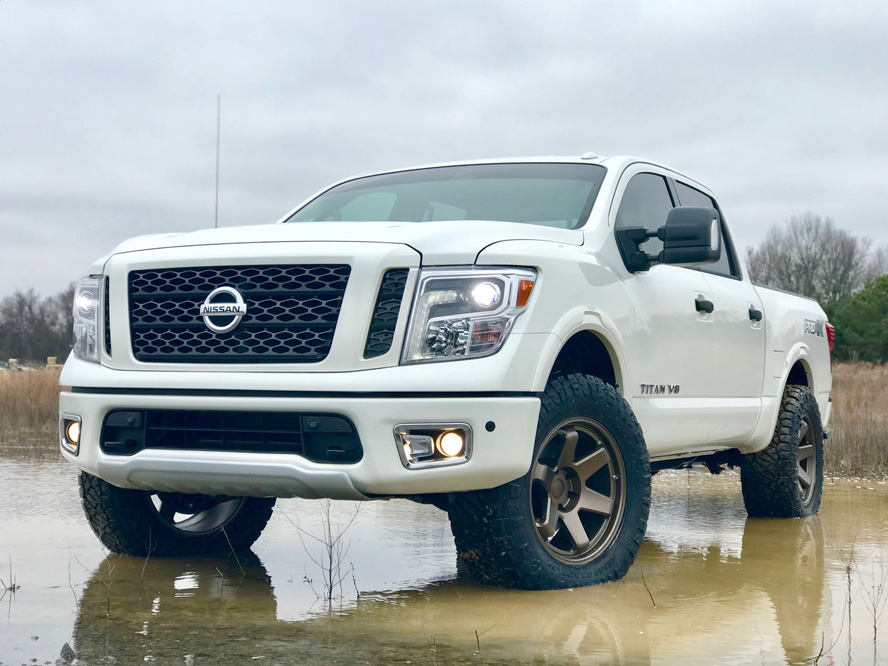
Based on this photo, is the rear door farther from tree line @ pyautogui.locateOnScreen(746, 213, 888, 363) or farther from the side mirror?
tree line @ pyautogui.locateOnScreen(746, 213, 888, 363)

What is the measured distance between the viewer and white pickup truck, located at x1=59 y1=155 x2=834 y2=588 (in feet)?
13.5

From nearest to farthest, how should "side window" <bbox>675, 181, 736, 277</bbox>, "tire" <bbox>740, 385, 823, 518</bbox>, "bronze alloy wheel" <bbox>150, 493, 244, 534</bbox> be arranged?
1. "bronze alloy wheel" <bbox>150, 493, 244, 534</bbox>
2. "side window" <bbox>675, 181, 736, 277</bbox>
3. "tire" <bbox>740, 385, 823, 518</bbox>

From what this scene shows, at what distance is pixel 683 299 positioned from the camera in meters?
5.75

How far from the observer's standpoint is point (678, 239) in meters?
5.11

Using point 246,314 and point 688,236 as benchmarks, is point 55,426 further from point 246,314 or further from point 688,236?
point 688,236

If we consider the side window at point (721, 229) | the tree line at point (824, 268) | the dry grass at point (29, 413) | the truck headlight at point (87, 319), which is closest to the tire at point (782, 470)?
the side window at point (721, 229)

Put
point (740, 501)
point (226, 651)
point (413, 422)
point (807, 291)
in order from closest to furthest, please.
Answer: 1. point (226, 651)
2. point (413, 422)
3. point (740, 501)
4. point (807, 291)

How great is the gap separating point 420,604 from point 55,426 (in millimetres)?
9545

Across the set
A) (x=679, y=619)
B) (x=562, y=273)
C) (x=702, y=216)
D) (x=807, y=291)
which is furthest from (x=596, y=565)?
(x=807, y=291)

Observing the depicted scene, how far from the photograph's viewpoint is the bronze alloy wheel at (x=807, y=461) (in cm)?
→ 737

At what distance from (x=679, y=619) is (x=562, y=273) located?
1.40m

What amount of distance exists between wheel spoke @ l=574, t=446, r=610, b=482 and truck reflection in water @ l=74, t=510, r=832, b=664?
1.56ft

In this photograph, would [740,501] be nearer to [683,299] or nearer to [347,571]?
[683,299]

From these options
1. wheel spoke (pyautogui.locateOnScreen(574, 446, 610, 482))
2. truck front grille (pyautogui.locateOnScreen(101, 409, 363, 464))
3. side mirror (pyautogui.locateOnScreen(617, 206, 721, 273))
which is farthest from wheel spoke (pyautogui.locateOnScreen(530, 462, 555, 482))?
side mirror (pyautogui.locateOnScreen(617, 206, 721, 273))
